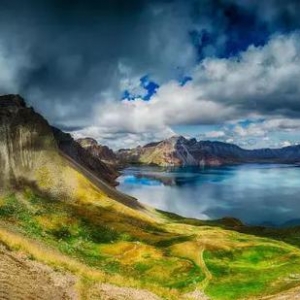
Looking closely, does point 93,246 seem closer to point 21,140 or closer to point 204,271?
point 204,271

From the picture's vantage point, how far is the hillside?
109 feet

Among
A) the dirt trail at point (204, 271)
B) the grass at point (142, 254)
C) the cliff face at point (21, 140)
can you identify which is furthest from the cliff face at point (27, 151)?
the dirt trail at point (204, 271)

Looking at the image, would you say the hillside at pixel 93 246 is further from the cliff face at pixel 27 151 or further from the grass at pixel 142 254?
the cliff face at pixel 27 151

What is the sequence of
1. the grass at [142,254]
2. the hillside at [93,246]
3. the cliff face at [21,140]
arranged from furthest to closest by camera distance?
the cliff face at [21,140] < the grass at [142,254] < the hillside at [93,246]

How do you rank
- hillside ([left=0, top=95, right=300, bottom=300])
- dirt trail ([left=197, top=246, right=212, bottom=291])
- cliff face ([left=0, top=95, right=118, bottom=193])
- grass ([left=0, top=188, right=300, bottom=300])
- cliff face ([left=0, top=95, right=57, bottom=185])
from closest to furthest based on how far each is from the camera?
hillside ([left=0, top=95, right=300, bottom=300]) < grass ([left=0, top=188, right=300, bottom=300]) < dirt trail ([left=197, top=246, right=212, bottom=291]) < cliff face ([left=0, top=95, right=118, bottom=193]) < cliff face ([left=0, top=95, right=57, bottom=185])

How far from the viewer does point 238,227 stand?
465ft

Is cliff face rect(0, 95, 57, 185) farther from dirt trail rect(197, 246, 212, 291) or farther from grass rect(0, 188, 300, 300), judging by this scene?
dirt trail rect(197, 246, 212, 291)

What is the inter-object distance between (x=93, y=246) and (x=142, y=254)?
11.3 meters

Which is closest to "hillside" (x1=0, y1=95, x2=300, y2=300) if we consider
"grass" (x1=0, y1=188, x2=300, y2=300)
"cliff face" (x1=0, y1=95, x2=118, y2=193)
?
"grass" (x1=0, y1=188, x2=300, y2=300)

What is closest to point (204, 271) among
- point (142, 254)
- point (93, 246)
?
point (142, 254)

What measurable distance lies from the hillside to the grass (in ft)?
0.55

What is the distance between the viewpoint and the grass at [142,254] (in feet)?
168

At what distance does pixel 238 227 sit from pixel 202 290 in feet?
284

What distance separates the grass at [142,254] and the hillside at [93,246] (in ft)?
0.55
